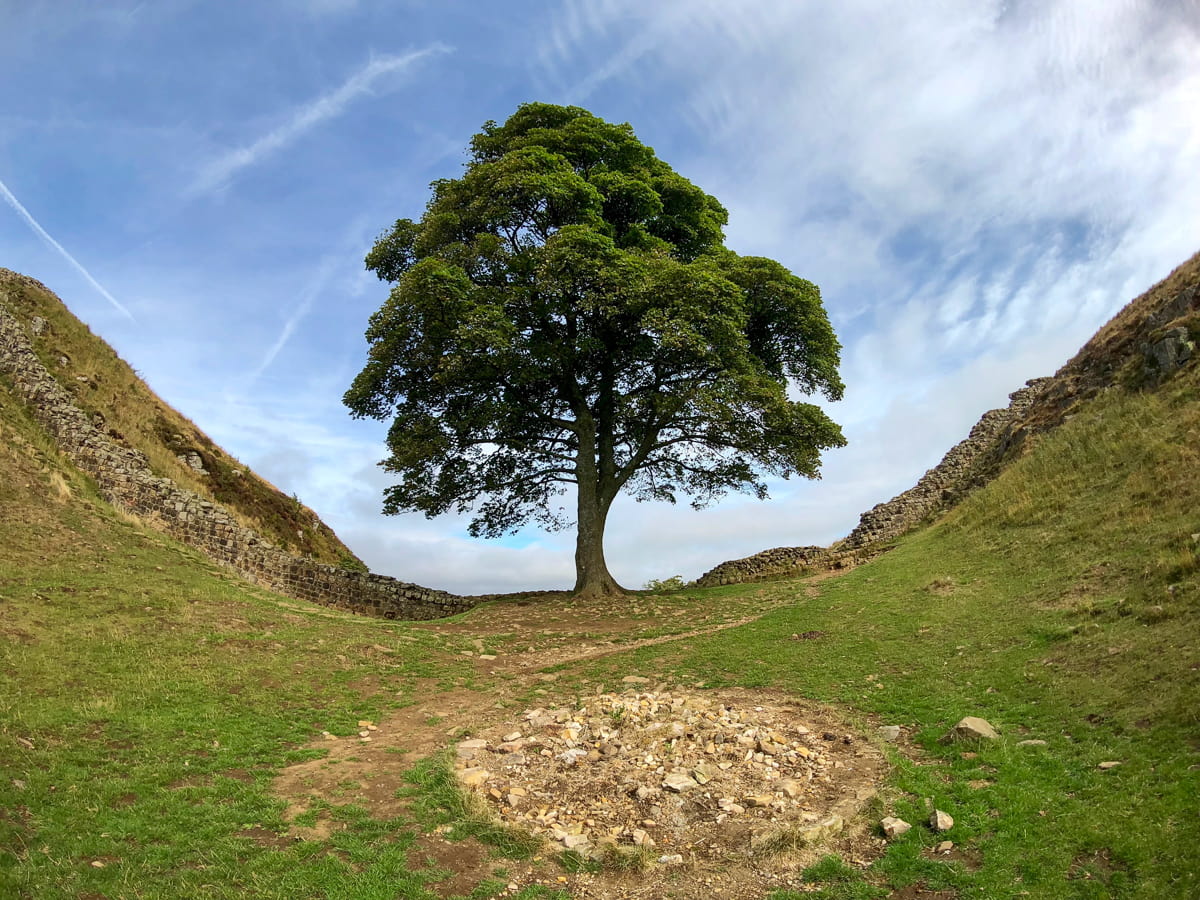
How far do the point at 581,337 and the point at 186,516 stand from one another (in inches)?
580

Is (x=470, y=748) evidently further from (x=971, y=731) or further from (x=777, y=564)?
(x=777, y=564)

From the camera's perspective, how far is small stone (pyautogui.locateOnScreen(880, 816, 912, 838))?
8391mm

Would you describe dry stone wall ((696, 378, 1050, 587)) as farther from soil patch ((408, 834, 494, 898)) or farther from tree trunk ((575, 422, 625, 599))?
soil patch ((408, 834, 494, 898))

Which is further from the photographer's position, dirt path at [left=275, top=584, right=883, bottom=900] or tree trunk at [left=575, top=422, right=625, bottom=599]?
tree trunk at [left=575, top=422, right=625, bottom=599]

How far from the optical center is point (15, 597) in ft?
48.7

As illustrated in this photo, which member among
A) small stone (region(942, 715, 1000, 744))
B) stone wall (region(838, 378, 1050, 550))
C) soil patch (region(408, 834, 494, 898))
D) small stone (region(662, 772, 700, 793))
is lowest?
soil patch (region(408, 834, 494, 898))

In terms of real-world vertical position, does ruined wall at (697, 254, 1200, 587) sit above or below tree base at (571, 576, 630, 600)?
above

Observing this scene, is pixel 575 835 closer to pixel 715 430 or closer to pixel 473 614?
pixel 473 614

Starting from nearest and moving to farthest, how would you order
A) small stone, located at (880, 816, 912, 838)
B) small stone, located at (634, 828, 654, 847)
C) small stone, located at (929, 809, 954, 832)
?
1. small stone, located at (929, 809, 954, 832)
2. small stone, located at (880, 816, 912, 838)
3. small stone, located at (634, 828, 654, 847)

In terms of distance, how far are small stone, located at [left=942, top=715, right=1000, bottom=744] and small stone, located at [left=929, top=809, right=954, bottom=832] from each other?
2153 mm

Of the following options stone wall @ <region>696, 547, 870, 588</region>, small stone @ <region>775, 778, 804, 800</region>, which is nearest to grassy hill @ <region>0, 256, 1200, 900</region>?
small stone @ <region>775, 778, 804, 800</region>

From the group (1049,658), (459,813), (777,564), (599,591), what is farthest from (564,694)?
(777,564)

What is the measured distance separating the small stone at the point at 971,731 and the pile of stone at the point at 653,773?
183cm

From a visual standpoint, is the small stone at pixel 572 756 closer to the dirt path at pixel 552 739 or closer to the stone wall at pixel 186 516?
the dirt path at pixel 552 739
